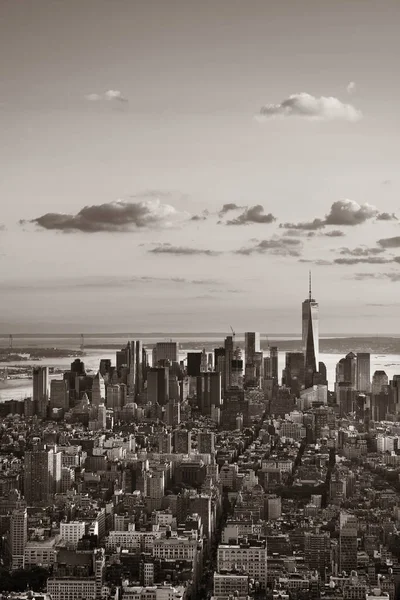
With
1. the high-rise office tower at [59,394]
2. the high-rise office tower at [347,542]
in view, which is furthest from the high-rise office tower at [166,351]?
the high-rise office tower at [347,542]

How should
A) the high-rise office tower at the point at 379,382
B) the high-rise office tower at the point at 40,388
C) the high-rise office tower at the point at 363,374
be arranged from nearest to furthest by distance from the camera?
the high-rise office tower at the point at 40,388 < the high-rise office tower at the point at 363,374 < the high-rise office tower at the point at 379,382


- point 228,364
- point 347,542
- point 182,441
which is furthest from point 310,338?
point 347,542

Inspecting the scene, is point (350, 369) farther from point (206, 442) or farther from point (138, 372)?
point (138, 372)

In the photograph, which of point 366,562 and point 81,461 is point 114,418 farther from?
point 366,562

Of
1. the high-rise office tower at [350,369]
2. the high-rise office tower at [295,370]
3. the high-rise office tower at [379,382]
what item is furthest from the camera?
the high-rise office tower at [295,370]

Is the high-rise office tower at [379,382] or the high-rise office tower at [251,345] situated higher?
the high-rise office tower at [251,345]

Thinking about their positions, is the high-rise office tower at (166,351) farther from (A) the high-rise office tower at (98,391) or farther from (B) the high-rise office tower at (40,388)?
(B) the high-rise office tower at (40,388)

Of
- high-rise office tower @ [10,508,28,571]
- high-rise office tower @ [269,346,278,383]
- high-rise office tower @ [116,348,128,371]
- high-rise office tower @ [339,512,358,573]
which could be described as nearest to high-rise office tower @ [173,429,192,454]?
high-rise office tower @ [116,348,128,371]
